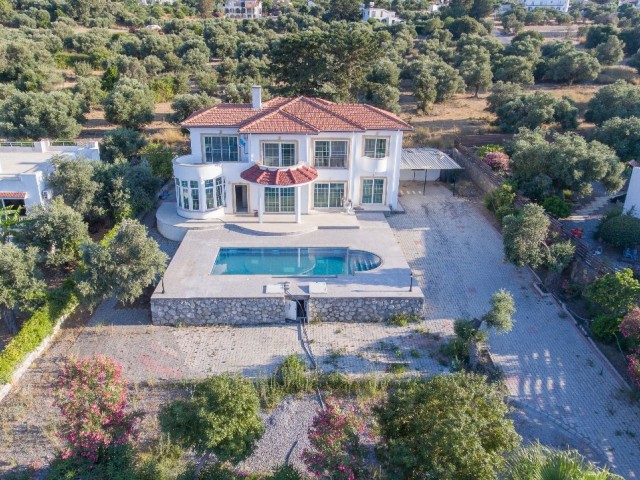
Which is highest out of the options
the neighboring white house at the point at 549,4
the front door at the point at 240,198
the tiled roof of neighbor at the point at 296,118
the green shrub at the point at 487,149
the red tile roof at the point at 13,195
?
the neighboring white house at the point at 549,4

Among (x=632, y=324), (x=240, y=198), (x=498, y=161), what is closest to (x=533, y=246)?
(x=632, y=324)

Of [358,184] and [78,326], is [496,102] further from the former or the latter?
[78,326]

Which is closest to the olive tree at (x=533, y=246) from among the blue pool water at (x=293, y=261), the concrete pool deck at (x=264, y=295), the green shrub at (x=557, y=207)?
the concrete pool deck at (x=264, y=295)

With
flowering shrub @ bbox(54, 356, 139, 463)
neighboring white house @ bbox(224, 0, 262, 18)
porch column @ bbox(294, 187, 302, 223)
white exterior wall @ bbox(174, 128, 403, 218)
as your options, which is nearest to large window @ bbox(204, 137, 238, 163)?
white exterior wall @ bbox(174, 128, 403, 218)

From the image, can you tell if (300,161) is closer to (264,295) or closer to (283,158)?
(283,158)

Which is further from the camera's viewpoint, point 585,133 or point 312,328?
point 585,133

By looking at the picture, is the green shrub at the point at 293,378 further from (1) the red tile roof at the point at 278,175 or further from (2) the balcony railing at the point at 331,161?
(2) the balcony railing at the point at 331,161

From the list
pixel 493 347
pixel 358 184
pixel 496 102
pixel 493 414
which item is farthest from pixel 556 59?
pixel 493 414
